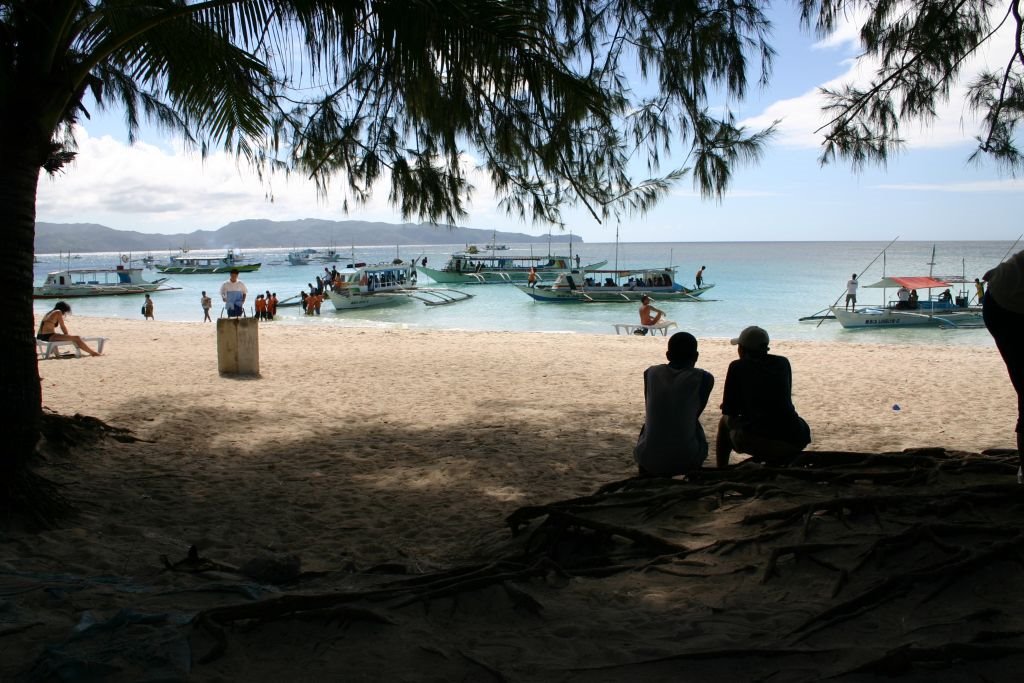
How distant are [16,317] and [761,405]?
158 inches

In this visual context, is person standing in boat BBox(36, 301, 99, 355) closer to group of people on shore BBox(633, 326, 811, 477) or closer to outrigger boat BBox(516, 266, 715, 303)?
group of people on shore BBox(633, 326, 811, 477)

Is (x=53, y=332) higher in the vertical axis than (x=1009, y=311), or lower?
lower

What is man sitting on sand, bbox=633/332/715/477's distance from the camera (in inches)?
154

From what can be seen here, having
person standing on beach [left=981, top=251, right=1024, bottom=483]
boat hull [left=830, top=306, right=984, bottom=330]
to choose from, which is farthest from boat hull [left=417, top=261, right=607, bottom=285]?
person standing on beach [left=981, top=251, right=1024, bottom=483]

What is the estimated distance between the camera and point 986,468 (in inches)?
142

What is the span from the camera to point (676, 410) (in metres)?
3.98

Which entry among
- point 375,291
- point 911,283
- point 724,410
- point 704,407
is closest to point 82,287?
point 375,291

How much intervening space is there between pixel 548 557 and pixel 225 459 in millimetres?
3577

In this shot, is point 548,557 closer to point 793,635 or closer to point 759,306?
point 793,635

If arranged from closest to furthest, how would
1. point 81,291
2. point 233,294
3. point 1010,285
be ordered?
point 1010,285 → point 233,294 → point 81,291

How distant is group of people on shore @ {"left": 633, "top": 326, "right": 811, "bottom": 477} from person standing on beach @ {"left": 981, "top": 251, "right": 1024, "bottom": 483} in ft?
4.26

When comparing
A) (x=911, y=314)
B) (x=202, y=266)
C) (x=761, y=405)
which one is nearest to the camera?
(x=761, y=405)

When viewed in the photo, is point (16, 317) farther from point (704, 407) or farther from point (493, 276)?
point (493, 276)

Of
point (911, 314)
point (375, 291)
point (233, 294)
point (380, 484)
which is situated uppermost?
point (233, 294)
